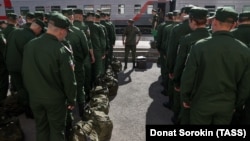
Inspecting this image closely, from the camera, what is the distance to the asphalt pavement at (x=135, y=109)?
474 cm

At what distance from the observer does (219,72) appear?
2.88 m

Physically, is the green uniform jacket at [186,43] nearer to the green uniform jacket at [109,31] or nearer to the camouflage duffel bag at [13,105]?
the camouflage duffel bag at [13,105]

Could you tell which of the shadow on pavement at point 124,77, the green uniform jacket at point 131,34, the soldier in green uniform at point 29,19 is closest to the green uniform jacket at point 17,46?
the soldier in green uniform at point 29,19

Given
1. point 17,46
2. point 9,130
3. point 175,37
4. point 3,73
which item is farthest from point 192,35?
point 3,73

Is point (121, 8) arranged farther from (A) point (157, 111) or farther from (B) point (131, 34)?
(A) point (157, 111)

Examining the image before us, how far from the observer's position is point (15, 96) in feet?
17.5

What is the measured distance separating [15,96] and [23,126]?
77 cm

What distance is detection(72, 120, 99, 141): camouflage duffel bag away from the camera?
3745mm

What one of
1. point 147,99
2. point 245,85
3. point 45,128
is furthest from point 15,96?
point 245,85

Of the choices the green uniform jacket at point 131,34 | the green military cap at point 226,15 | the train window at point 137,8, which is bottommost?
the green uniform jacket at point 131,34

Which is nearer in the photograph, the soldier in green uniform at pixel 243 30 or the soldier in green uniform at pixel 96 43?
the soldier in green uniform at pixel 243 30

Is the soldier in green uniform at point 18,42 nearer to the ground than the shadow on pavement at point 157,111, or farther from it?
farther from it

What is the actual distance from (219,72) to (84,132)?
7.42ft

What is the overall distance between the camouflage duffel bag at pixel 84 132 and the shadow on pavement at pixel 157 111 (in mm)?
1563
